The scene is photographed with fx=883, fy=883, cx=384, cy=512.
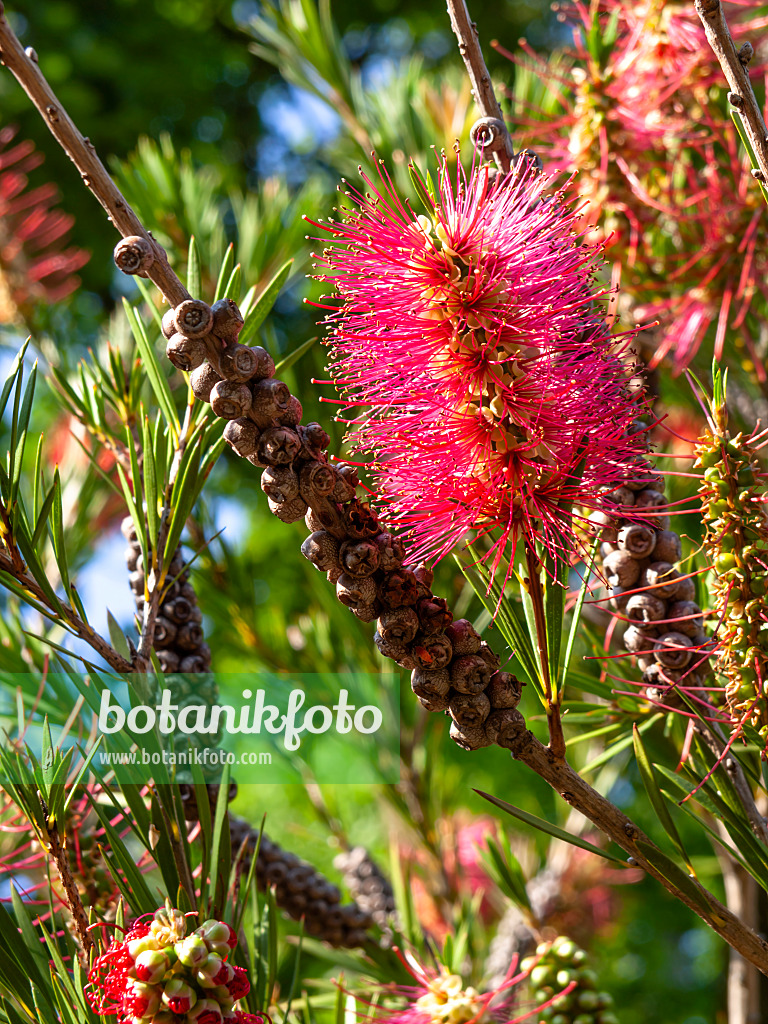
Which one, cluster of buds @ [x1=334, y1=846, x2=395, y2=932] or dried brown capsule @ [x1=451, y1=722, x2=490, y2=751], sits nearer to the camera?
dried brown capsule @ [x1=451, y1=722, x2=490, y2=751]

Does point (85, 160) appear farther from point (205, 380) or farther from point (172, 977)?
point (172, 977)

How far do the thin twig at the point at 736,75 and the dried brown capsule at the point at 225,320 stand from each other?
0.64 ft

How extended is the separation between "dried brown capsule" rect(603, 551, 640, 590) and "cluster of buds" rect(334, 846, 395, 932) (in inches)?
20.6

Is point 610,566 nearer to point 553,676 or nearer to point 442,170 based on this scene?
→ point 553,676

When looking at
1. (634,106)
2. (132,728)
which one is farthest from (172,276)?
(634,106)

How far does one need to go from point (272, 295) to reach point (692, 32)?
0.57 metres

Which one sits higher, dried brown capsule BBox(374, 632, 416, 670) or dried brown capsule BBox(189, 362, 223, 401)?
dried brown capsule BBox(189, 362, 223, 401)

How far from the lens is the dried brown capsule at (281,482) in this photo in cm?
31

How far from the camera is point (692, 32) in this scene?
0.75 meters

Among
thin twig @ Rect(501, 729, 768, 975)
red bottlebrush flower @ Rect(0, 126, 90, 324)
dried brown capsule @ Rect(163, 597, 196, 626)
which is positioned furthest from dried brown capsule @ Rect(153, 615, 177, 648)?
red bottlebrush flower @ Rect(0, 126, 90, 324)

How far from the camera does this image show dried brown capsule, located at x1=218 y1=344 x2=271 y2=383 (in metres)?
0.31

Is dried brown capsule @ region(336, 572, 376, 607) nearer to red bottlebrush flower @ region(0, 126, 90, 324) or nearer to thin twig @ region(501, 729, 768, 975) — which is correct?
thin twig @ region(501, 729, 768, 975)

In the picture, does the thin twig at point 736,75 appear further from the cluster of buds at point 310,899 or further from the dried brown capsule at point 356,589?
the cluster of buds at point 310,899

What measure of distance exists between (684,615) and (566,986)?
287 millimetres
